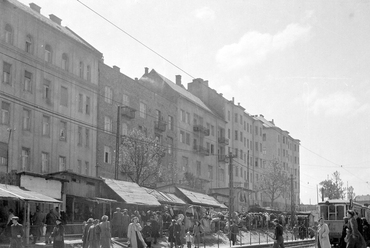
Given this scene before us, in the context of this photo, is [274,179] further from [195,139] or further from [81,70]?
[81,70]

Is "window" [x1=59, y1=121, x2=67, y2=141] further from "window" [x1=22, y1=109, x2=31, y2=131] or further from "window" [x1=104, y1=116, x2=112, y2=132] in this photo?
"window" [x1=104, y1=116, x2=112, y2=132]

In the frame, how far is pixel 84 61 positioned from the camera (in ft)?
153

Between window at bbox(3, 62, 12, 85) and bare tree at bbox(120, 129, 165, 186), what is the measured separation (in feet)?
39.6

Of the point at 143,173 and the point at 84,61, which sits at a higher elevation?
the point at 84,61

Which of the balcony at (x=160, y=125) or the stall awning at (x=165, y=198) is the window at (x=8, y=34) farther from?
the balcony at (x=160, y=125)

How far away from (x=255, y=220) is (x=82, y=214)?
18866mm

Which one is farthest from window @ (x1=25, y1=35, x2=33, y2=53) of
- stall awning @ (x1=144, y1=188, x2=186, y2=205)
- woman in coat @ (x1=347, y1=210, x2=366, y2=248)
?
woman in coat @ (x1=347, y1=210, x2=366, y2=248)

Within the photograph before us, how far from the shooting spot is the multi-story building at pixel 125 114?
48844mm

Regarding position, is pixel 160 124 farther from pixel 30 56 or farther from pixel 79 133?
pixel 30 56

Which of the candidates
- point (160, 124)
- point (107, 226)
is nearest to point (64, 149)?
point (160, 124)

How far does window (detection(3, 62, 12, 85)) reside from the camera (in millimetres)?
37872

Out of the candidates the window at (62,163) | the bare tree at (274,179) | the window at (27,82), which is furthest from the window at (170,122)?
the window at (27,82)

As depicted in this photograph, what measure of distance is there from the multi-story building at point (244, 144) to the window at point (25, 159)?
3090 cm

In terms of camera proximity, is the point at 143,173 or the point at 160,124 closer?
the point at 143,173
